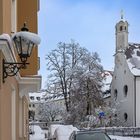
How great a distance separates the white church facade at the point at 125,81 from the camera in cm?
7112

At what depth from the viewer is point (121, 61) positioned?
7850cm

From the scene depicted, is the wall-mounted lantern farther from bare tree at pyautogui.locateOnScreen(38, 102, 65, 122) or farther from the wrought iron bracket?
bare tree at pyautogui.locateOnScreen(38, 102, 65, 122)

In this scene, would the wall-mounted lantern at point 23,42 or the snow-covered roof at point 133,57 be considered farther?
the snow-covered roof at point 133,57

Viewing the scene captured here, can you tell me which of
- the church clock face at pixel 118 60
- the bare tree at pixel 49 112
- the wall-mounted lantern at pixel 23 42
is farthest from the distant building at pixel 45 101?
the wall-mounted lantern at pixel 23 42

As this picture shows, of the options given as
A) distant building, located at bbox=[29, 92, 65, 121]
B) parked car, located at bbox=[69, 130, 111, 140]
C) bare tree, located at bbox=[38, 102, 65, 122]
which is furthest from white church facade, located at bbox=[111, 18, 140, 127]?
parked car, located at bbox=[69, 130, 111, 140]

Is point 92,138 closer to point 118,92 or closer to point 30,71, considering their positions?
point 30,71

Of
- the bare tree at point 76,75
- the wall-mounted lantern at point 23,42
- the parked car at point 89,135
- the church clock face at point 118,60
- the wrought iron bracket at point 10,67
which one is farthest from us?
the church clock face at point 118,60

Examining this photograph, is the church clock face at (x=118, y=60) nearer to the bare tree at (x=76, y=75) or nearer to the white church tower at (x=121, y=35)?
the white church tower at (x=121, y=35)

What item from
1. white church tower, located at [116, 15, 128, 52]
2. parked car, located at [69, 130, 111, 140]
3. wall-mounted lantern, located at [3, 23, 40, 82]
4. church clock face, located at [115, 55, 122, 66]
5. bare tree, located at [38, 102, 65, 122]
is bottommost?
bare tree, located at [38, 102, 65, 122]

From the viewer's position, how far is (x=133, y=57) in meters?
77.2

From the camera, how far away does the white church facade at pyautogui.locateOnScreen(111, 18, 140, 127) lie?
233 ft

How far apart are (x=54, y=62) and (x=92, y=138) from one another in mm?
40788

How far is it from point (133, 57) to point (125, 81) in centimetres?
459

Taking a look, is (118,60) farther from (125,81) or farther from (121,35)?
(125,81)
